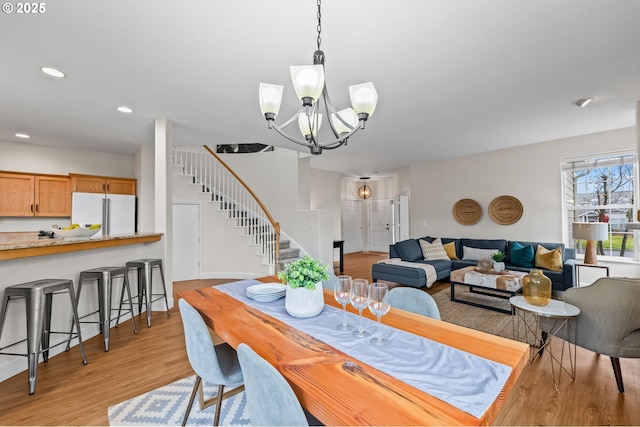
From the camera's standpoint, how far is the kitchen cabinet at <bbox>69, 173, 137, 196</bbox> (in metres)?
4.86

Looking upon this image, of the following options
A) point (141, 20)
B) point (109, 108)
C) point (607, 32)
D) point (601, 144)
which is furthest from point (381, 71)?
point (601, 144)

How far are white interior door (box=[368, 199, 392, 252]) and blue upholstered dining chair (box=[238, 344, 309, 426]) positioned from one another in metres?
9.14

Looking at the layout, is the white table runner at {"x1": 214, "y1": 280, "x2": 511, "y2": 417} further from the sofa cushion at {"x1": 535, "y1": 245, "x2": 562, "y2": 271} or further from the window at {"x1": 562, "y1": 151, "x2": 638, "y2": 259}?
the window at {"x1": 562, "y1": 151, "x2": 638, "y2": 259}

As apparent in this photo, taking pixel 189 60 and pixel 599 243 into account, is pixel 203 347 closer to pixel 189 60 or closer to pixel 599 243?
pixel 189 60

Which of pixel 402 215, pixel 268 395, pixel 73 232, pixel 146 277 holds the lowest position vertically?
pixel 146 277

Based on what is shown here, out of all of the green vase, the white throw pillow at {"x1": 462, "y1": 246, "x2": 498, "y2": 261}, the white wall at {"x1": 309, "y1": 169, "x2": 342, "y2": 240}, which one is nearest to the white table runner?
the green vase

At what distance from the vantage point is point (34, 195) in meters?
4.73

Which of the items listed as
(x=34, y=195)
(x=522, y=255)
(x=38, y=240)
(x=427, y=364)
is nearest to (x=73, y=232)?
(x=38, y=240)

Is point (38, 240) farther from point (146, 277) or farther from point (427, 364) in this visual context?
point (427, 364)

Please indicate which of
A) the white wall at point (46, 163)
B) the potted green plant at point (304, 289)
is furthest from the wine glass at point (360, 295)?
the white wall at point (46, 163)

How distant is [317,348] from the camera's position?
118 cm

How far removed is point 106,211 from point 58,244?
2893mm

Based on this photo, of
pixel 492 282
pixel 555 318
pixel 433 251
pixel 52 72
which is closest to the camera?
pixel 555 318

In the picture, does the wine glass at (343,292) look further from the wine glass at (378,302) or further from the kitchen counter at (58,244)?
the kitchen counter at (58,244)
